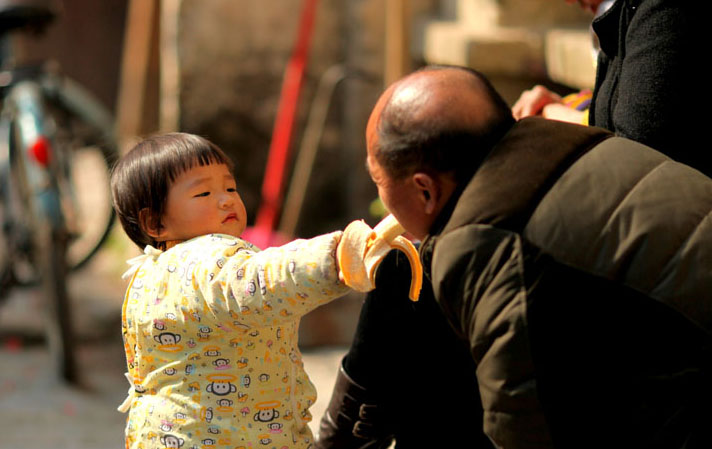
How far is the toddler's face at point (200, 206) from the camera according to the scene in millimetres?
1983

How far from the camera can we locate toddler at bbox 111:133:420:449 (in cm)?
182

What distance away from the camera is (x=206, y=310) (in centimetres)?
188

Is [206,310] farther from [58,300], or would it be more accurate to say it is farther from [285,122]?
[285,122]

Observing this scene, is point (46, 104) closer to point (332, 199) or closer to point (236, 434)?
point (332, 199)

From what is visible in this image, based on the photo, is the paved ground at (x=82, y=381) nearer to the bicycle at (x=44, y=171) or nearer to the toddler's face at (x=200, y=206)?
the bicycle at (x=44, y=171)

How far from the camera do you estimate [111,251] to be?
234 inches

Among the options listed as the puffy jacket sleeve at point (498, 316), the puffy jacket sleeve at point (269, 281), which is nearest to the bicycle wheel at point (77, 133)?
the puffy jacket sleeve at point (269, 281)

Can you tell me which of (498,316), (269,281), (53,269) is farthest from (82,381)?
(498,316)

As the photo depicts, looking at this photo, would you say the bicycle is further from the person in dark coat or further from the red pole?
the person in dark coat

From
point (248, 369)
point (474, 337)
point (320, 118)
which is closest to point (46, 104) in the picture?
point (320, 118)

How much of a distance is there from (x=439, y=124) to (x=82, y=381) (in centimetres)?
289

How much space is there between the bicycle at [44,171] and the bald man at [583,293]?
8.96 ft

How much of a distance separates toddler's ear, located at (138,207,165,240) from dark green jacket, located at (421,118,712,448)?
57 cm

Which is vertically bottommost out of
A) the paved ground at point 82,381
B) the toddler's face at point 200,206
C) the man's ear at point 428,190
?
the paved ground at point 82,381
